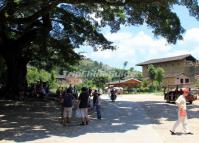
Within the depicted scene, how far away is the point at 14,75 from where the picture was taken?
135 ft

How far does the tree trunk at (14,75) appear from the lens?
1573 inches

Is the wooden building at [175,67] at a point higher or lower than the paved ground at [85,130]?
higher

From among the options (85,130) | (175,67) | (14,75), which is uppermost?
(175,67)

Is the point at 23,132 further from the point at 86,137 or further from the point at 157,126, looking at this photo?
the point at 157,126

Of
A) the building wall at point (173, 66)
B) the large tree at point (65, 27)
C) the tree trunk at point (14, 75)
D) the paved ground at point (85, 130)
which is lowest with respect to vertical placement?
the paved ground at point (85, 130)

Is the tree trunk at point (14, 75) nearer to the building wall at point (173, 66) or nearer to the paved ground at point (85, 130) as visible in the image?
the paved ground at point (85, 130)

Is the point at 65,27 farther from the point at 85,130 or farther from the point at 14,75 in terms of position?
the point at 85,130

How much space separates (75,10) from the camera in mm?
40625

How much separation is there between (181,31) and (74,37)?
8.88m

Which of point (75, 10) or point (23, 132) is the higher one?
point (75, 10)

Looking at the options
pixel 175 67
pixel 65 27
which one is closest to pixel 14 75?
pixel 65 27

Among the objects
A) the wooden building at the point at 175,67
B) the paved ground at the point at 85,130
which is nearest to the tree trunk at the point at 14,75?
the paved ground at the point at 85,130

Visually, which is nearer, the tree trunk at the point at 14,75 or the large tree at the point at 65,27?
the large tree at the point at 65,27

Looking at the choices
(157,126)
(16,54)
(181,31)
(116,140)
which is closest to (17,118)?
(157,126)
